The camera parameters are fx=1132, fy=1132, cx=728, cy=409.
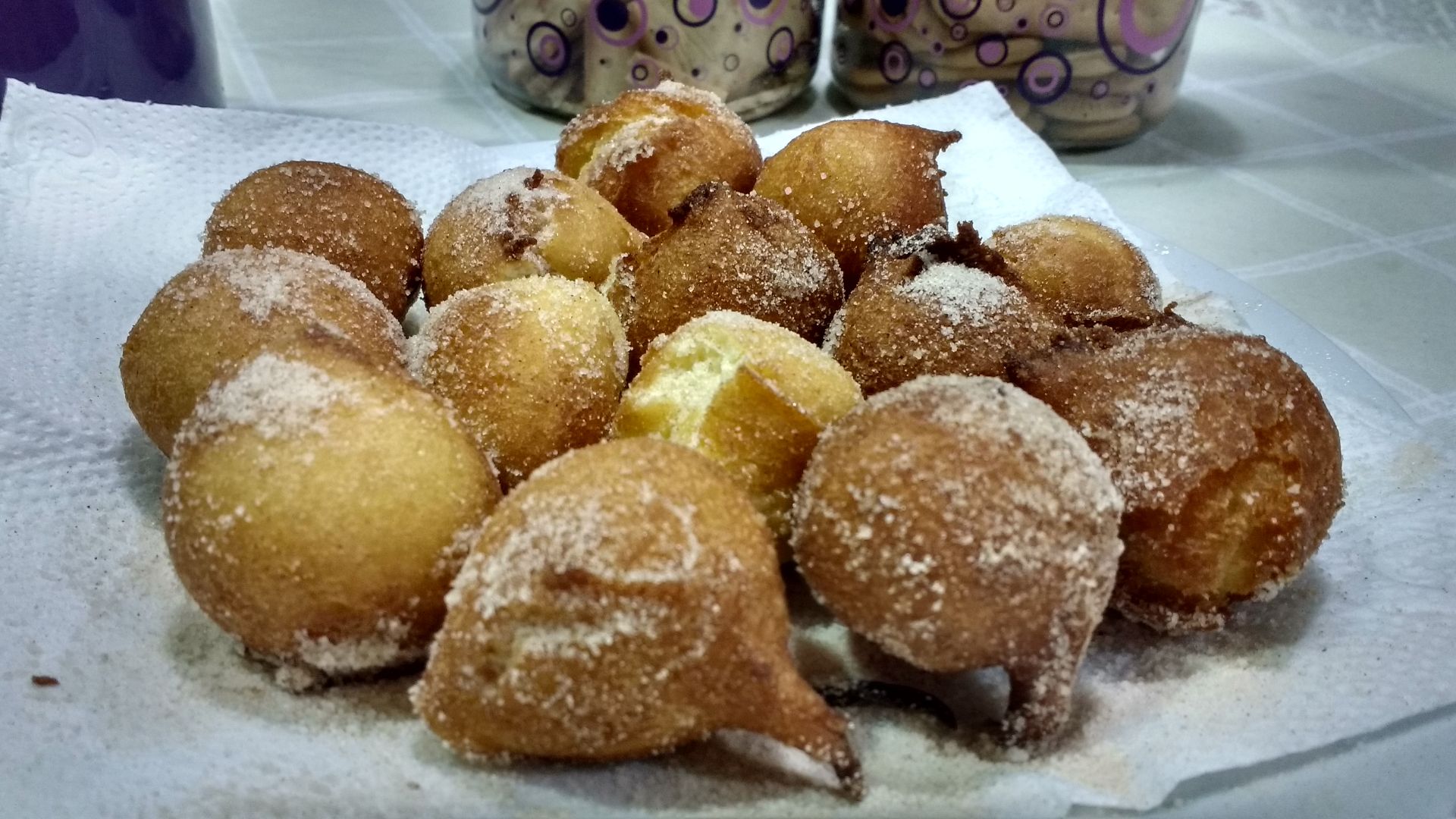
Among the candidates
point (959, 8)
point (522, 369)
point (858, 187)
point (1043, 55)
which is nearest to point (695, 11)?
point (959, 8)

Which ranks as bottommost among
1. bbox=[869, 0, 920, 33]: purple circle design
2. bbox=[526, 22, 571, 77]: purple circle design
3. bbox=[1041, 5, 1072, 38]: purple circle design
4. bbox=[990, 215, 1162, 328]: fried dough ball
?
bbox=[526, 22, 571, 77]: purple circle design

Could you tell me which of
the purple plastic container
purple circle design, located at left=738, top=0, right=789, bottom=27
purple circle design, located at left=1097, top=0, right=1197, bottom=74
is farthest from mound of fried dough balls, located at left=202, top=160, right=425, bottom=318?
purple circle design, located at left=1097, top=0, right=1197, bottom=74

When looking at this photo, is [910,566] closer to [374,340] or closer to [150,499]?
[374,340]

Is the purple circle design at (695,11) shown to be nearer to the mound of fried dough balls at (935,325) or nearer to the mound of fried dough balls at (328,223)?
the mound of fried dough balls at (328,223)

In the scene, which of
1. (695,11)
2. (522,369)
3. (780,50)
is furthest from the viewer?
(780,50)

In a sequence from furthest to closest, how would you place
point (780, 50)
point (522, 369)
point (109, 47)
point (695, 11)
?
point (780, 50)
point (695, 11)
point (109, 47)
point (522, 369)

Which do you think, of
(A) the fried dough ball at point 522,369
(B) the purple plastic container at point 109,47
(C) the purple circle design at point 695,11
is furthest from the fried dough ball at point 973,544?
(B) the purple plastic container at point 109,47

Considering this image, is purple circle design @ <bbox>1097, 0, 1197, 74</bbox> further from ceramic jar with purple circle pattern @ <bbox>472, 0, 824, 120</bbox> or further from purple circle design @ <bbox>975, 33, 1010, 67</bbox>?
ceramic jar with purple circle pattern @ <bbox>472, 0, 824, 120</bbox>

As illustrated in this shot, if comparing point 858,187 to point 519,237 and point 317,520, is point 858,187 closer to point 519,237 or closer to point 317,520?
point 519,237
